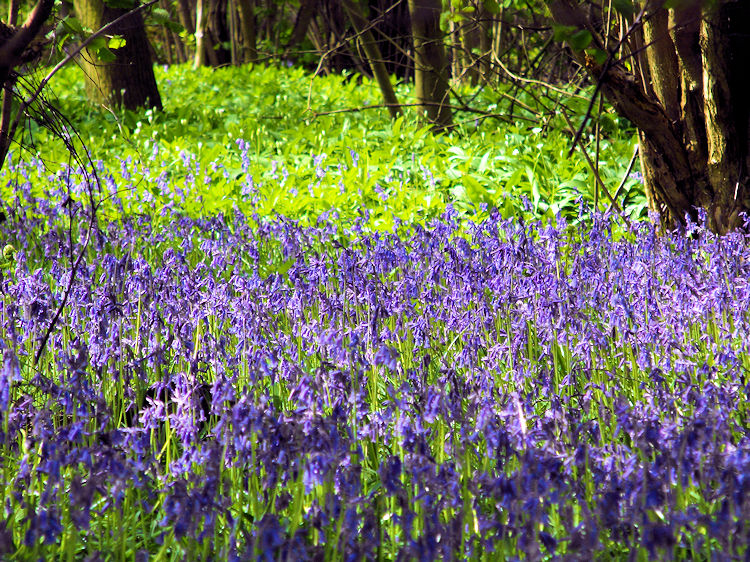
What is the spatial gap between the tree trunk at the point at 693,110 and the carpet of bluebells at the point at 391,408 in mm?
448

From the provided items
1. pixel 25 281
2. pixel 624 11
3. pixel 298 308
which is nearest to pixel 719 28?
pixel 624 11

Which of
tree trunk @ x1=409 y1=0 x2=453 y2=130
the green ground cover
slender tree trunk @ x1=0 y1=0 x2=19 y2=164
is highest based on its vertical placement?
slender tree trunk @ x1=0 y1=0 x2=19 y2=164

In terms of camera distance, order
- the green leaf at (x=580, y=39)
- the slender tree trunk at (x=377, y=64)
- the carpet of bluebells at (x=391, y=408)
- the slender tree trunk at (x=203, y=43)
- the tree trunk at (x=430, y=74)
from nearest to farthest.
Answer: the carpet of bluebells at (x=391, y=408)
the green leaf at (x=580, y=39)
the slender tree trunk at (x=377, y=64)
the tree trunk at (x=430, y=74)
the slender tree trunk at (x=203, y=43)

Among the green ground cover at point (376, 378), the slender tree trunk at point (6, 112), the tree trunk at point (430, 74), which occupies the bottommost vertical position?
the green ground cover at point (376, 378)

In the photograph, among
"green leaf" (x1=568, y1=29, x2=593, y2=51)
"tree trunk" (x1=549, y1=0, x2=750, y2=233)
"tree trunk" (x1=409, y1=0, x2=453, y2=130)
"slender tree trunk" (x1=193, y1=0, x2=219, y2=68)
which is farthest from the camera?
"slender tree trunk" (x1=193, y1=0, x2=219, y2=68)

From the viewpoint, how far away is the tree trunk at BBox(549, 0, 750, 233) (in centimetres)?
443

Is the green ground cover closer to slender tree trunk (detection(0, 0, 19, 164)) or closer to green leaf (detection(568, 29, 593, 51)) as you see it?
slender tree trunk (detection(0, 0, 19, 164))

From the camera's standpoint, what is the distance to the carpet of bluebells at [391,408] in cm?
162

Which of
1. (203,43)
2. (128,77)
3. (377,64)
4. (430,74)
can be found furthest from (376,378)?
(203,43)

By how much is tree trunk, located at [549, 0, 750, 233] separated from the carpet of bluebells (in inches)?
17.6

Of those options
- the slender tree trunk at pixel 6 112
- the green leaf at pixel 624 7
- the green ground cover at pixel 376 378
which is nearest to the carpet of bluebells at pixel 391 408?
the green ground cover at pixel 376 378

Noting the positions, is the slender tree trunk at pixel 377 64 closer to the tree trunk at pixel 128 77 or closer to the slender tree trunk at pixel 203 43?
the tree trunk at pixel 128 77

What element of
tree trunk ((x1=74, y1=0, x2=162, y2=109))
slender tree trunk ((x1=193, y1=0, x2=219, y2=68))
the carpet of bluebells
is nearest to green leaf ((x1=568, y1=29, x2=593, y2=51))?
the carpet of bluebells

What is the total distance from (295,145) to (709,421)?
6.24m
